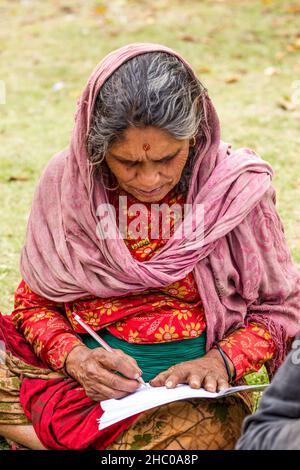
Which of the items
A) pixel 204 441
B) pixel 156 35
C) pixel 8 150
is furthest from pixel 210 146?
pixel 156 35

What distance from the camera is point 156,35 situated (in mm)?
9078

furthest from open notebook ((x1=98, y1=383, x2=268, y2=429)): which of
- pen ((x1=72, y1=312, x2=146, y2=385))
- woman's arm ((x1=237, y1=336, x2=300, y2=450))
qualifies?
woman's arm ((x1=237, y1=336, x2=300, y2=450))

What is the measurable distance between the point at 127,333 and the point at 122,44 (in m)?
6.17

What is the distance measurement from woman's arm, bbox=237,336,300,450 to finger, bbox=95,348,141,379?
698mm

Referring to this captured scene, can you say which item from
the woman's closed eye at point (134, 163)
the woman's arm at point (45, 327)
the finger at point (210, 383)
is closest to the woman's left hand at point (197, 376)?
the finger at point (210, 383)

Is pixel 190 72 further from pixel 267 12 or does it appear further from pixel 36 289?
pixel 267 12

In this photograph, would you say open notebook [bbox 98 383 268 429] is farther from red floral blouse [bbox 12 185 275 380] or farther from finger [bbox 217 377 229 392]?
red floral blouse [bbox 12 185 275 380]

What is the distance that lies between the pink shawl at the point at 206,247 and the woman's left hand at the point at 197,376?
16cm

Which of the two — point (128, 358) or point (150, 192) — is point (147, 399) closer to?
point (128, 358)

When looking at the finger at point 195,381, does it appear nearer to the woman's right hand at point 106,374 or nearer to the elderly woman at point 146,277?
the elderly woman at point 146,277

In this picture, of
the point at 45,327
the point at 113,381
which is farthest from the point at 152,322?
the point at 45,327

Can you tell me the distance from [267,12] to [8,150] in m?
4.16

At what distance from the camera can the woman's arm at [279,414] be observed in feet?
7.38

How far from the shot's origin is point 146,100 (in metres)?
2.81
